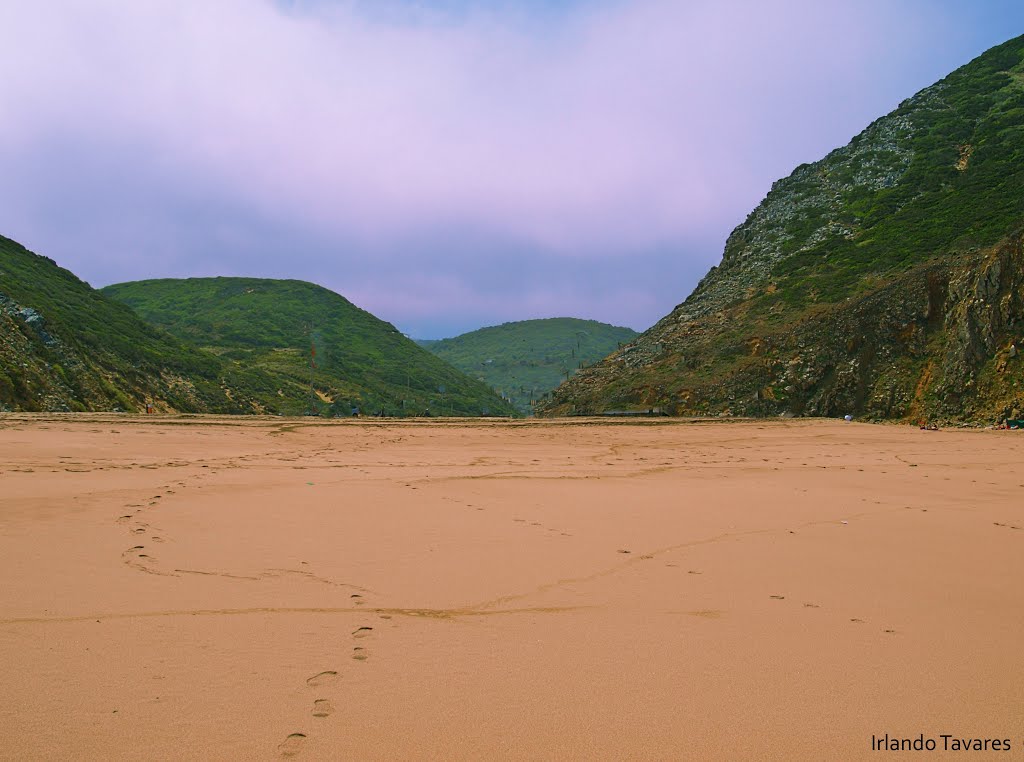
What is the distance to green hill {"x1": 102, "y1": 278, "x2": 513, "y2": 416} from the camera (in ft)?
211

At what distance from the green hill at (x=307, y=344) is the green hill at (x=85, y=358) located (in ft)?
20.6

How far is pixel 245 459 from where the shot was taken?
1202 cm

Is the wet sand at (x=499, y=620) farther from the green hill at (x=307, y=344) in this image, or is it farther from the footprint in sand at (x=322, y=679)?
the green hill at (x=307, y=344)

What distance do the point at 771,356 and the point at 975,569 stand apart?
78.5ft

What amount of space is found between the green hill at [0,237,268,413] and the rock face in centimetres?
2176

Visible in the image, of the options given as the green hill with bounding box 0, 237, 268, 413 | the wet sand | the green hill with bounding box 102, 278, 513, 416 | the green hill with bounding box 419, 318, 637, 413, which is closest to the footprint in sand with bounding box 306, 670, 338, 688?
the wet sand

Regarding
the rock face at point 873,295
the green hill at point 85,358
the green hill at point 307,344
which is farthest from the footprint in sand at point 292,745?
the green hill at point 307,344

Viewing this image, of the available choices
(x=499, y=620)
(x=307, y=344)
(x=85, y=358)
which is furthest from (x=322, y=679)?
(x=307, y=344)

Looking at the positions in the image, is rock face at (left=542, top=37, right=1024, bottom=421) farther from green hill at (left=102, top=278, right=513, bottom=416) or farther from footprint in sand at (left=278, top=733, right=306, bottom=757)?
green hill at (left=102, top=278, right=513, bottom=416)

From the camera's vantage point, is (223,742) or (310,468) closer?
(223,742)

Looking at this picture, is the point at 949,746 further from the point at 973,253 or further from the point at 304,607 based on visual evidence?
the point at 973,253

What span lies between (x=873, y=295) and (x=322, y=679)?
28705 millimetres

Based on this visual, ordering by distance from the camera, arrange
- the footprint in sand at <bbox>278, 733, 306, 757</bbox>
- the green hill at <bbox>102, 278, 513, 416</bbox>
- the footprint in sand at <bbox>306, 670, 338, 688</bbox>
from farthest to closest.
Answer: the green hill at <bbox>102, 278, 513, 416</bbox> → the footprint in sand at <bbox>306, 670, 338, 688</bbox> → the footprint in sand at <bbox>278, 733, 306, 757</bbox>

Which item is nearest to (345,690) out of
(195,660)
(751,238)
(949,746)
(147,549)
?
(195,660)
